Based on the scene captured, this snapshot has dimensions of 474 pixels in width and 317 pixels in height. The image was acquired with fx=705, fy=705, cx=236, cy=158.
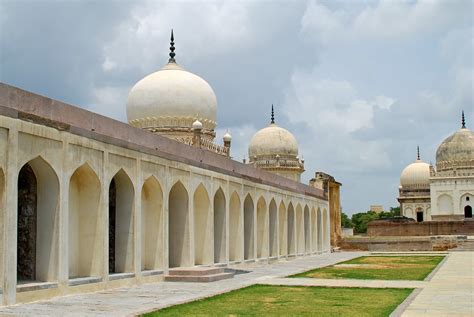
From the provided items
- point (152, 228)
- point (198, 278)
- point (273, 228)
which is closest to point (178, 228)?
point (152, 228)

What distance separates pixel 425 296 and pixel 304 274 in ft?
20.2

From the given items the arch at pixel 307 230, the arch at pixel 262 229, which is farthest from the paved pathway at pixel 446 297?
the arch at pixel 307 230

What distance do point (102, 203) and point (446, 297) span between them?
6678 mm

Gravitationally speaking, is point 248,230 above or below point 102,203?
below

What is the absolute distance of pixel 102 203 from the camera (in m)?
13.9

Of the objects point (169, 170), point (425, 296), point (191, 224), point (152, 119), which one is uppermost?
point (152, 119)

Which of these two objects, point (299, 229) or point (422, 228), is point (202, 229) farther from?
point (422, 228)

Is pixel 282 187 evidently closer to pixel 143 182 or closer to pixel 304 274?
pixel 304 274

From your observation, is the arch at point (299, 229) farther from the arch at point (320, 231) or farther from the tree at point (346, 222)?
the tree at point (346, 222)

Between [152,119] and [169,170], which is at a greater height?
[152,119]

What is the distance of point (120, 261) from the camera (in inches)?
606

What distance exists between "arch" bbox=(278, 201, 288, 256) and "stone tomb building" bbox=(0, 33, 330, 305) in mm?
4341

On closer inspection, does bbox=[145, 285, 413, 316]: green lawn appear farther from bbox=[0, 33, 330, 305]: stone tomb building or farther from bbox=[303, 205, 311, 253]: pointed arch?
bbox=[303, 205, 311, 253]: pointed arch

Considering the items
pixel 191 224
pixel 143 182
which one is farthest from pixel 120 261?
pixel 191 224
